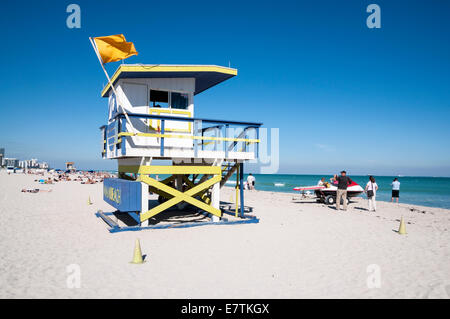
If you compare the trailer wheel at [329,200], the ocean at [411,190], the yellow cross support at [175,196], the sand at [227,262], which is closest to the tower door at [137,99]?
the yellow cross support at [175,196]

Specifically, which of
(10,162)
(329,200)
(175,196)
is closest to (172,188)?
(175,196)

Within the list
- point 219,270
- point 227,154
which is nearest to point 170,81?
point 227,154

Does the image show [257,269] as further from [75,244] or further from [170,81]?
[170,81]

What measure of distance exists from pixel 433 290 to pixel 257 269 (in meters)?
3.31

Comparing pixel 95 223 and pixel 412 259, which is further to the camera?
pixel 95 223

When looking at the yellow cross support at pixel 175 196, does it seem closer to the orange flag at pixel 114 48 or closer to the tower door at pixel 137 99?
the tower door at pixel 137 99

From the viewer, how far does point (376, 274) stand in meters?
6.38

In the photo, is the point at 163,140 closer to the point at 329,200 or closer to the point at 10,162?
the point at 329,200

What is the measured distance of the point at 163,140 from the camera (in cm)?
1017

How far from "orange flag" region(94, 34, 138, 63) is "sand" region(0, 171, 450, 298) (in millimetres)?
5844

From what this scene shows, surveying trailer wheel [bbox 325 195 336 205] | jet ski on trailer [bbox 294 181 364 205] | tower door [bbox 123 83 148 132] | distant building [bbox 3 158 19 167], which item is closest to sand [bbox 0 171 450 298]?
tower door [bbox 123 83 148 132]

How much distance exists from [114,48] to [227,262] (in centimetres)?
770
